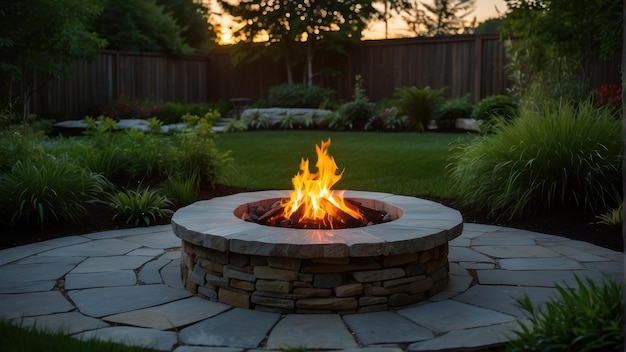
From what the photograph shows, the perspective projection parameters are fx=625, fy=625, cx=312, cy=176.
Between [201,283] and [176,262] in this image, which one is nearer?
[201,283]

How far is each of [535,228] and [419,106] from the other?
8.17 m

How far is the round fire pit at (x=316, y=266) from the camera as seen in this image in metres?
3.19

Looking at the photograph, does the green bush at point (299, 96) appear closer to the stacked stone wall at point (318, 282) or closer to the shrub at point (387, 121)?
the shrub at point (387, 121)

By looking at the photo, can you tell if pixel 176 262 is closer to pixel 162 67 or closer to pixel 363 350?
pixel 363 350

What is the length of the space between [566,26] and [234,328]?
8.28 m

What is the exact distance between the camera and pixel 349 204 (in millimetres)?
4363

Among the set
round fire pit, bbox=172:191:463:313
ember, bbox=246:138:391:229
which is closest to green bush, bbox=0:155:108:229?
ember, bbox=246:138:391:229

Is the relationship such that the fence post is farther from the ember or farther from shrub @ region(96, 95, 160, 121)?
the ember

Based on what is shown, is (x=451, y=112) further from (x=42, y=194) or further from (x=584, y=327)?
(x=584, y=327)

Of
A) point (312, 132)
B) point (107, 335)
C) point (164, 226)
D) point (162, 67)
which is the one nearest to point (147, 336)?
point (107, 335)

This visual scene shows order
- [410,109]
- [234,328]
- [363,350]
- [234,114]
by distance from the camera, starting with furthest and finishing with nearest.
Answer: [234,114] < [410,109] < [234,328] < [363,350]

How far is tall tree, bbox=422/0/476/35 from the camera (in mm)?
29391

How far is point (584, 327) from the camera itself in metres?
2.39

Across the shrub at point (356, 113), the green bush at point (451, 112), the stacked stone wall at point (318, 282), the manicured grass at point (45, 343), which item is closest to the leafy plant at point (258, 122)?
the shrub at point (356, 113)
